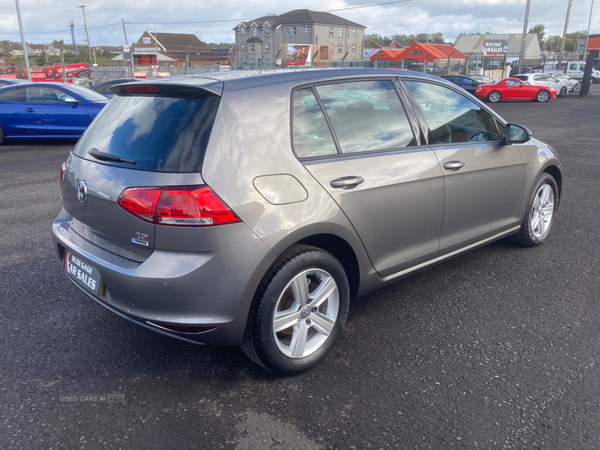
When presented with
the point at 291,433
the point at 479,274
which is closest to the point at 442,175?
the point at 479,274

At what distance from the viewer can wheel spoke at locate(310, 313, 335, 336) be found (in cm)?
281

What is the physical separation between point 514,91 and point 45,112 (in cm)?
2349

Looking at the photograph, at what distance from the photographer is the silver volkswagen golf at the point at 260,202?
235 cm

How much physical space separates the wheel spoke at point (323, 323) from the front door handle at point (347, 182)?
29.3 inches

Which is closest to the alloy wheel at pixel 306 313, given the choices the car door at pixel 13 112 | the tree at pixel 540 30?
the car door at pixel 13 112

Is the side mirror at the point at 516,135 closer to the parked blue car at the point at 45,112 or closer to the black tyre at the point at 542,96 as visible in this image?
→ the parked blue car at the point at 45,112

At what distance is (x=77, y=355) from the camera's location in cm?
295

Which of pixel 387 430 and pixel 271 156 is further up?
pixel 271 156

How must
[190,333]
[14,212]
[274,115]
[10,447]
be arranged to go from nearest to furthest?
[10,447]
[190,333]
[274,115]
[14,212]

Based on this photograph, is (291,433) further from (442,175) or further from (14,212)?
(14,212)

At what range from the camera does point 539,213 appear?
4.66 metres

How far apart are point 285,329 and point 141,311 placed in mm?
823

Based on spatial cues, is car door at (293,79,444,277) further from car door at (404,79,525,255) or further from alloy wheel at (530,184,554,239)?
alloy wheel at (530,184,554,239)

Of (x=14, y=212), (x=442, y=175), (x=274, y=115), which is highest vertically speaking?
(x=274, y=115)
